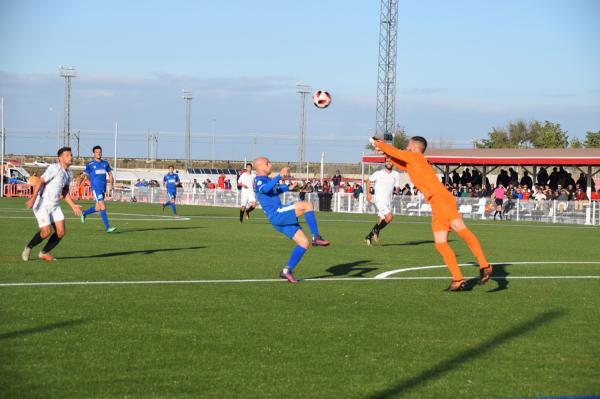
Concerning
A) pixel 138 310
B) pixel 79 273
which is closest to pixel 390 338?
pixel 138 310

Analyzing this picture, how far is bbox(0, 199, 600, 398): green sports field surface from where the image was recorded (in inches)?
265

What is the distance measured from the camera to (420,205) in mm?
47344

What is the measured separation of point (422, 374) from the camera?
7.12 m

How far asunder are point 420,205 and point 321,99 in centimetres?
1576

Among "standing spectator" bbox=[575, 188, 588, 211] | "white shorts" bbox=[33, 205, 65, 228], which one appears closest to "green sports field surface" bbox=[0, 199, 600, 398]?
"white shorts" bbox=[33, 205, 65, 228]

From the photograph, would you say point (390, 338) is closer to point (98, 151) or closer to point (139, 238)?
point (139, 238)

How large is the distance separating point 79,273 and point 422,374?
26.2 feet

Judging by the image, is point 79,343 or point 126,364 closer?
point 126,364

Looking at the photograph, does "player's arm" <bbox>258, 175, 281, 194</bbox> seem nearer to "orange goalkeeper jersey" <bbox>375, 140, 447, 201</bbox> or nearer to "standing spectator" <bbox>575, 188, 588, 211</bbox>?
"orange goalkeeper jersey" <bbox>375, 140, 447, 201</bbox>

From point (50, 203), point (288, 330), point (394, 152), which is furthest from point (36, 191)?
point (288, 330)

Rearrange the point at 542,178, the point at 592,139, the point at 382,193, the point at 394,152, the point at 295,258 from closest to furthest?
the point at 394,152 < the point at 295,258 < the point at 382,193 < the point at 542,178 < the point at 592,139

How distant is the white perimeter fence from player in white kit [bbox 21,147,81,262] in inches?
947

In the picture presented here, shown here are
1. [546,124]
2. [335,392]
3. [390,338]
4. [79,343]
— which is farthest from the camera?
[546,124]

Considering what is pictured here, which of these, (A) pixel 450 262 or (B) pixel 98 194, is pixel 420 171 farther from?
(B) pixel 98 194
